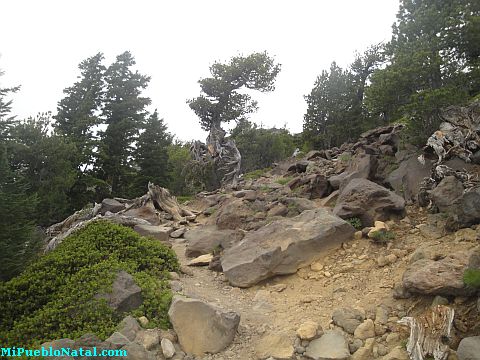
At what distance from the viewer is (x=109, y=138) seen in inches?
1284

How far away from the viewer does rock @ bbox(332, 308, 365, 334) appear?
5.71m

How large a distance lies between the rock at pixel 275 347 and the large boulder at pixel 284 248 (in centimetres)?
226

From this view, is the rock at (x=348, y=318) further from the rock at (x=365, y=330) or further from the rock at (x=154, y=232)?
the rock at (x=154, y=232)

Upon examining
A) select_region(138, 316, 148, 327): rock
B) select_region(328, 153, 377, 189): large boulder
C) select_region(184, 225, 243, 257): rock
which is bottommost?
select_region(138, 316, 148, 327): rock

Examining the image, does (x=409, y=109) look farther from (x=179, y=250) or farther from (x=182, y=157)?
(x=182, y=157)

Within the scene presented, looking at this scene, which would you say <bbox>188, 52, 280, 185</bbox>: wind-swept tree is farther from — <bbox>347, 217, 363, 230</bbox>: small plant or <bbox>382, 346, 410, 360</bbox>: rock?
<bbox>382, 346, 410, 360</bbox>: rock

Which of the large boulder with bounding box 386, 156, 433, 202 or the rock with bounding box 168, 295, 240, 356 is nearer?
the rock with bounding box 168, 295, 240, 356

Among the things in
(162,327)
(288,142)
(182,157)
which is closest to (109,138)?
(182,157)

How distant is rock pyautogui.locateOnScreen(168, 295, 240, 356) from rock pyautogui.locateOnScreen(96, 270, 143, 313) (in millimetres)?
805

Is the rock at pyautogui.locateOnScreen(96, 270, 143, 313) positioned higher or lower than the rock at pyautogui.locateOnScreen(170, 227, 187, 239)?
lower

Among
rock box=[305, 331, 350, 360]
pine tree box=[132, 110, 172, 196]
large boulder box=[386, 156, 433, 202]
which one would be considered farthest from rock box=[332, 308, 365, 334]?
pine tree box=[132, 110, 172, 196]

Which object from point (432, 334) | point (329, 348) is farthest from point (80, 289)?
point (432, 334)

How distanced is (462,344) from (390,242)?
4077 mm

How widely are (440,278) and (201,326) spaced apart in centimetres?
375
